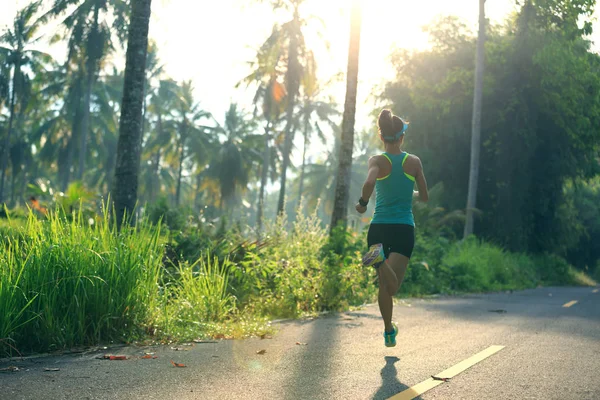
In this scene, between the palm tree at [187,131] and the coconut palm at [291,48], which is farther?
the palm tree at [187,131]

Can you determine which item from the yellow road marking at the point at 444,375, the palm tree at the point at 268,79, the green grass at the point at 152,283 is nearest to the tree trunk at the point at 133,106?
the green grass at the point at 152,283

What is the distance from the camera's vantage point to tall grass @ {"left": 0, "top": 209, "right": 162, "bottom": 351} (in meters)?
6.20

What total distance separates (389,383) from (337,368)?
26.5 inches

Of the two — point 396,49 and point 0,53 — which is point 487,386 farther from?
point 0,53

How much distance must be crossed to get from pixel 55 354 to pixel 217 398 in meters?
1.95

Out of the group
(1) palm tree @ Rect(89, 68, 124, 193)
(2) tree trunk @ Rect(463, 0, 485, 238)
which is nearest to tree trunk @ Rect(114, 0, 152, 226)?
(2) tree trunk @ Rect(463, 0, 485, 238)

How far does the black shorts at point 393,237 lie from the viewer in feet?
21.2

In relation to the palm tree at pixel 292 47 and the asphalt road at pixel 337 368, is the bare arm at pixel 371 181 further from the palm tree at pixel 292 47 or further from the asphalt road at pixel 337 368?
the palm tree at pixel 292 47

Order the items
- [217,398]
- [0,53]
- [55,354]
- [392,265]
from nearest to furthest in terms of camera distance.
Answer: [217,398] → [55,354] → [392,265] → [0,53]

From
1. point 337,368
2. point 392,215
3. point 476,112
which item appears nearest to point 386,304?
point 392,215

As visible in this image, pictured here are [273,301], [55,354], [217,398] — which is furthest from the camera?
[273,301]

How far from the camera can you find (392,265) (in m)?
6.52

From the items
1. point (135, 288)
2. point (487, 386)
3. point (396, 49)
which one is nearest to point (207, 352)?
point (135, 288)

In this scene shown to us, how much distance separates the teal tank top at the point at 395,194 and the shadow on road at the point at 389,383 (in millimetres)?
1216
